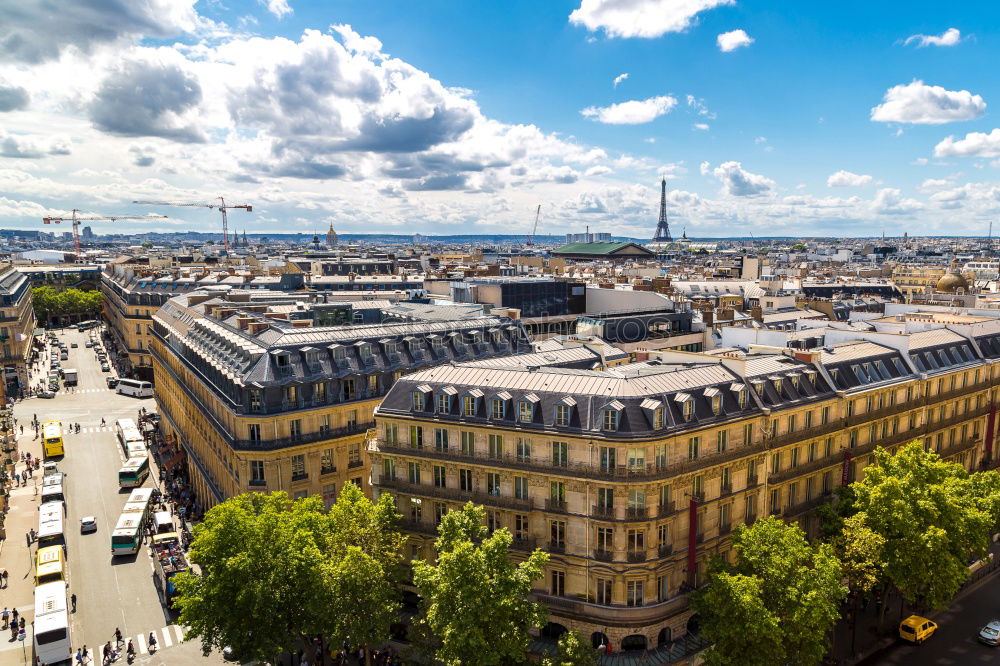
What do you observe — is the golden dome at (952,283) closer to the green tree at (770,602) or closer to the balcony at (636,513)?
the green tree at (770,602)

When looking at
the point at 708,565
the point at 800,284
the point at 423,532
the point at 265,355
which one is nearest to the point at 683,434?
the point at 708,565

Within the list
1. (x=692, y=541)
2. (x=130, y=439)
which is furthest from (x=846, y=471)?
(x=130, y=439)

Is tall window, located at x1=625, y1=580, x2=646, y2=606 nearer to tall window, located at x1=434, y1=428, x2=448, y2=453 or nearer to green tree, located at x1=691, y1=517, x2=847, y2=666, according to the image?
green tree, located at x1=691, y1=517, x2=847, y2=666

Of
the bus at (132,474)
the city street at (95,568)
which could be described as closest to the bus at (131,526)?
the city street at (95,568)

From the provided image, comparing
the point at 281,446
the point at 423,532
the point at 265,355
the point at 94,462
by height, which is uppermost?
the point at 265,355

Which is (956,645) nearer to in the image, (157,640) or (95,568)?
(157,640)

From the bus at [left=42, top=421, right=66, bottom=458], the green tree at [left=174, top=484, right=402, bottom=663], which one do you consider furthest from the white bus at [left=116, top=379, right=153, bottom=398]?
the green tree at [left=174, top=484, right=402, bottom=663]

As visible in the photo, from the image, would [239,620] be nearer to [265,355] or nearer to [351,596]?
[351,596]
